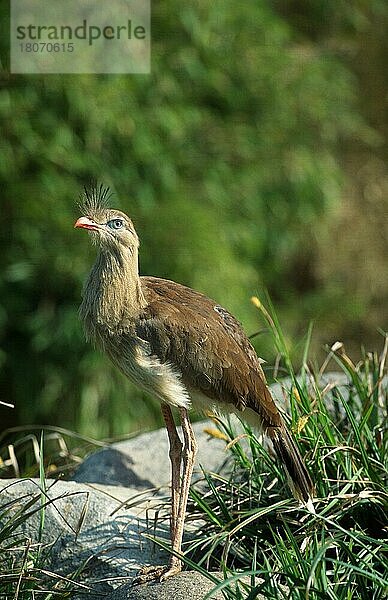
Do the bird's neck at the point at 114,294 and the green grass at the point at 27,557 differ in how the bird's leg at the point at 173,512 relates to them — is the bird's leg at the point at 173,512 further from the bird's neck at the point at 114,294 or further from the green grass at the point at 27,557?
the bird's neck at the point at 114,294

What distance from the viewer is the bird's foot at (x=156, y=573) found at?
263 centimetres

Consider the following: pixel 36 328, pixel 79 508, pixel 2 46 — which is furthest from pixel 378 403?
pixel 2 46

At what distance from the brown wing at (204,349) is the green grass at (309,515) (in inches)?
5.8

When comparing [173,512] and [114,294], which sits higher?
[114,294]

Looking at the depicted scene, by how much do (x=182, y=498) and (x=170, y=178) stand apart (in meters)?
3.73

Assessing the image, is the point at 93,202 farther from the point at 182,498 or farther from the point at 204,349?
the point at 182,498

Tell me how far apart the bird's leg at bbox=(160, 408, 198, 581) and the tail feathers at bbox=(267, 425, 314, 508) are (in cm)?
22

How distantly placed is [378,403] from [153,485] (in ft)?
2.86

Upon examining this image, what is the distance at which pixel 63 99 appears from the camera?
5.95 m

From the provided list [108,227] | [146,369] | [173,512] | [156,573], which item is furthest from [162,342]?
[156,573]

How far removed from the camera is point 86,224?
266 centimetres

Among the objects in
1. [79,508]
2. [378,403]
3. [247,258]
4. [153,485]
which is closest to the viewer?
[79,508]

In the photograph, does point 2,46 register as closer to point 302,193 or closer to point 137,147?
point 137,147

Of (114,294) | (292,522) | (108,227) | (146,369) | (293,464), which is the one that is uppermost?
(108,227)
